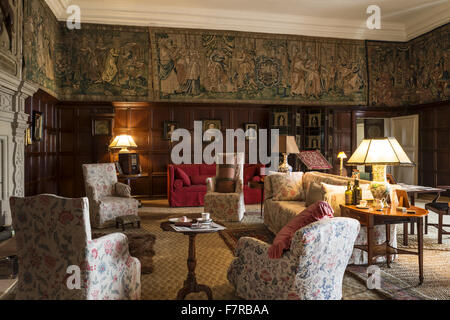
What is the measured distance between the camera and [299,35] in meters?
10.3

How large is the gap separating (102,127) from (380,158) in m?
7.84

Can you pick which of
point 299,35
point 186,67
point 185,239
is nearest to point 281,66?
point 299,35

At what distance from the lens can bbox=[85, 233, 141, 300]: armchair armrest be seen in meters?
2.37

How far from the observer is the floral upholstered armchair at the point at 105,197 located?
5.76m

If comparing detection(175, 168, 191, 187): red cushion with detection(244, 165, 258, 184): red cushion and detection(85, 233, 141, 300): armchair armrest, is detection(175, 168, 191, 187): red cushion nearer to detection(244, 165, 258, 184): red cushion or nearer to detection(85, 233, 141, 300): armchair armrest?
detection(244, 165, 258, 184): red cushion

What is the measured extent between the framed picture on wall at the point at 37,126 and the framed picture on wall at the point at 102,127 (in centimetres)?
171

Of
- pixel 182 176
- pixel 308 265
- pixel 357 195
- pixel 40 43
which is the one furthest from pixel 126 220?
pixel 40 43

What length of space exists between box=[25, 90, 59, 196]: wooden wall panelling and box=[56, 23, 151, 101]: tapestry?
3.09 ft

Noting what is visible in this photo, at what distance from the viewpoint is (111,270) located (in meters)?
2.57

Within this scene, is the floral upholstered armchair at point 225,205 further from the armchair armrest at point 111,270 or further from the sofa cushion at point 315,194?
the armchair armrest at point 111,270

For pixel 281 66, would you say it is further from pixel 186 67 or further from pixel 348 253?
pixel 348 253

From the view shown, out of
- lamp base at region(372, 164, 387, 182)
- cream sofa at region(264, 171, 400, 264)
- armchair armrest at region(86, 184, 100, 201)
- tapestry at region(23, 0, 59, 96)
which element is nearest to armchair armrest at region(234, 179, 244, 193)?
cream sofa at region(264, 171, 400, 264)

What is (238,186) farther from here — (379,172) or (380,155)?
(380,155)

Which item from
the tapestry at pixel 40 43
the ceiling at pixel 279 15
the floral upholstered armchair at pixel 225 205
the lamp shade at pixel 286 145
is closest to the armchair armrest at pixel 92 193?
the floral upholstered armchair at pixel 225 205
